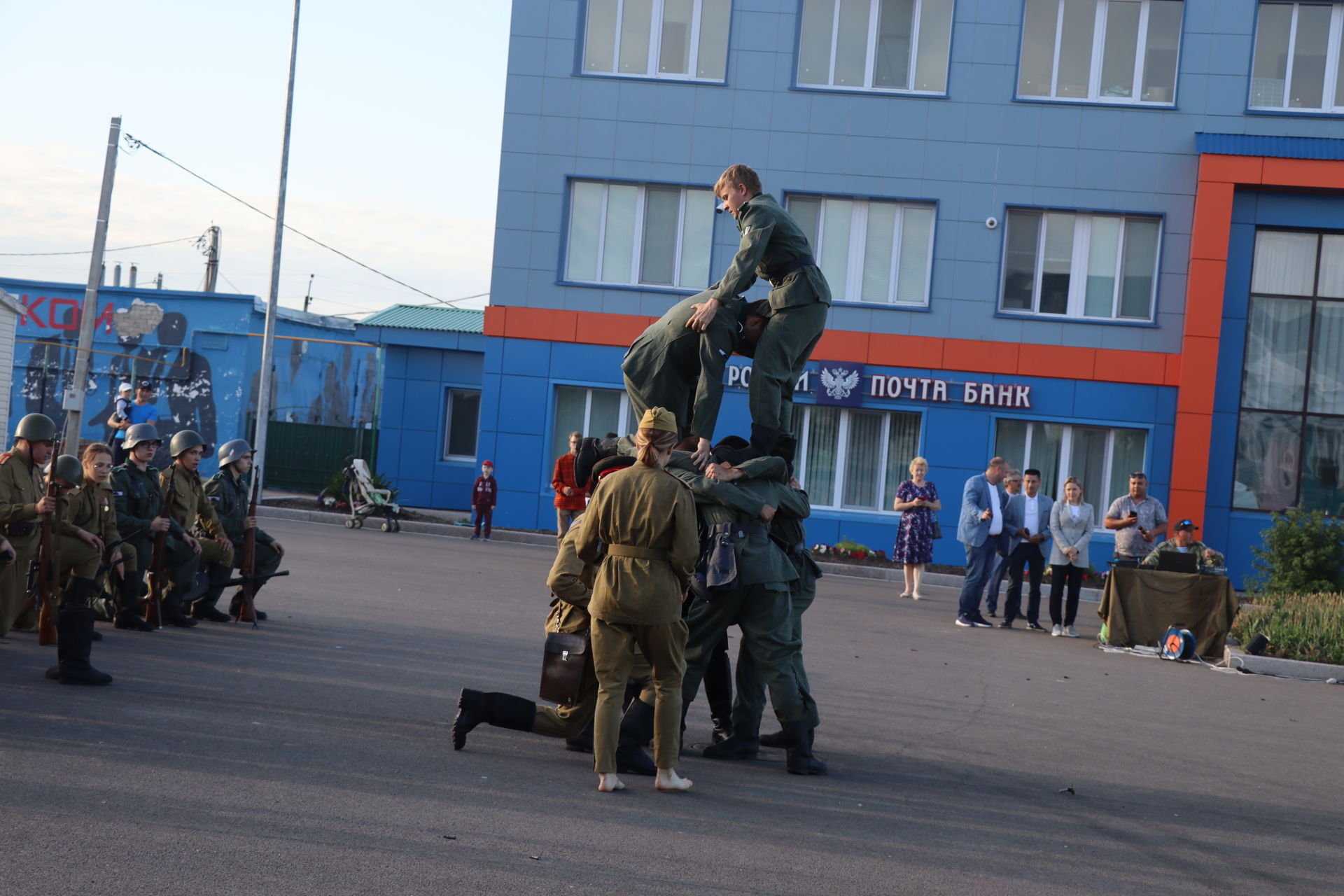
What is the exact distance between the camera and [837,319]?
82.4ft

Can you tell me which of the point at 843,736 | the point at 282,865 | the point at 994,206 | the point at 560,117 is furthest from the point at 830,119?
the point at 282,865

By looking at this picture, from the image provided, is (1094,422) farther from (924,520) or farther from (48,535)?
(48,535)

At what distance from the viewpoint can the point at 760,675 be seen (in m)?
7.58

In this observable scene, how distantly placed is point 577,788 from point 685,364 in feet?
8.34

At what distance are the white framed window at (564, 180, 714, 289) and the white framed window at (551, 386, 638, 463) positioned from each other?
220 centimetres

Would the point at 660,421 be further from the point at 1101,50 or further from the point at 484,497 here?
the point at 1101,50

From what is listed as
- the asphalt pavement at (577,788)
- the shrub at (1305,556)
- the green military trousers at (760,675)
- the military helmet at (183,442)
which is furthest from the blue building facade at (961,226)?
the green military trousers at (760,675)

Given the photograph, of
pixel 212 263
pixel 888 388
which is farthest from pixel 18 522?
pixel 212 263

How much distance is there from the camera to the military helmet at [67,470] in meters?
9.24

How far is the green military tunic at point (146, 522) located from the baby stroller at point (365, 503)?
43.5 ft

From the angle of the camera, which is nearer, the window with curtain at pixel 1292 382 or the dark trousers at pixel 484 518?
the dark trousers at pixel 484 518

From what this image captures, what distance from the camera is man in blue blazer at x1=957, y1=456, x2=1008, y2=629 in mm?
15836

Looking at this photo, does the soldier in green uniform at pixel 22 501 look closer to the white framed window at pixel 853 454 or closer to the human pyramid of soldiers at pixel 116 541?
the human pyramid of soldiers at pixel 116 541

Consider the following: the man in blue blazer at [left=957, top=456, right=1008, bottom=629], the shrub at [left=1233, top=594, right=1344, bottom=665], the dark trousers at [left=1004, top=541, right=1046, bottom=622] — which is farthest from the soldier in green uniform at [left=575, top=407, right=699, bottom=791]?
the dark trousers at [left=1004, top=541, right=1046, bottom=622]
